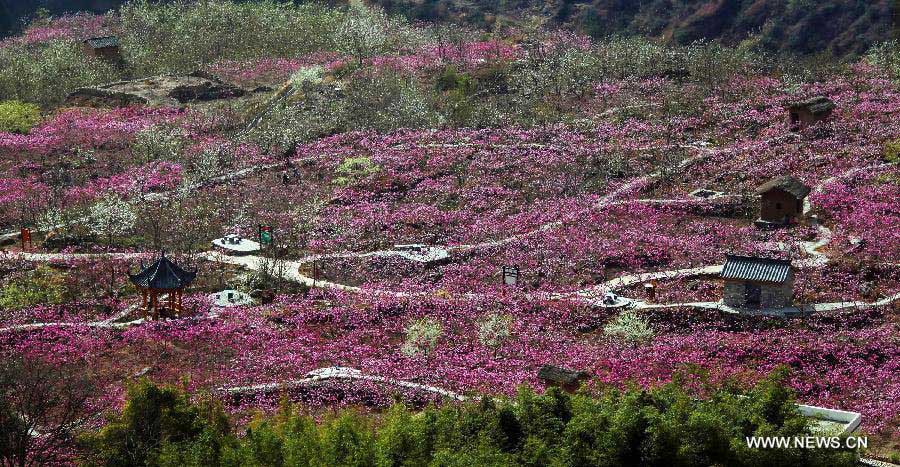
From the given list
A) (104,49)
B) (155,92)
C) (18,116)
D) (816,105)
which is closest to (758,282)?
(816,105)

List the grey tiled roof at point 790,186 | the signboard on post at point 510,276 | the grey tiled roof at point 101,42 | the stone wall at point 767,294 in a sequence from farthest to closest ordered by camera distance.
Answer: the grey tiled roof at point 101,42
the grey tiled roof at point 790,186
the signboard on post at point 510,276
the stone wall at point 767,294

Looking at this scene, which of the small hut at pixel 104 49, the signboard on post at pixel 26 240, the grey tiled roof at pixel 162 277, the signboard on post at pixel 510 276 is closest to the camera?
the grey tiled roof at pixel 162 277

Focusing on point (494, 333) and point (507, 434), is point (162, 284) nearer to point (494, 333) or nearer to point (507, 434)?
point (494, 333)

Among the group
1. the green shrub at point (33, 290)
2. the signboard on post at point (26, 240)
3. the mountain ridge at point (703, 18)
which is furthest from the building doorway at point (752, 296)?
the mountain ridge at point (703, 18)

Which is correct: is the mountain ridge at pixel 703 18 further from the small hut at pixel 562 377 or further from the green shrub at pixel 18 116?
the small hut at pixel 562 377

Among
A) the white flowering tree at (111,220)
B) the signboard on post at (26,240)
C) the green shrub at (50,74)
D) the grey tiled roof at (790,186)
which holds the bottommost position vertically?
the signboard on post at (26,240)

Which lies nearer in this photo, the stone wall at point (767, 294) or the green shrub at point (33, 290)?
the stone wall at point (767, 294)

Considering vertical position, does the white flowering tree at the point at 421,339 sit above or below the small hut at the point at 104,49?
below

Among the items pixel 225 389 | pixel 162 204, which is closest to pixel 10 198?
pixel 162 204
